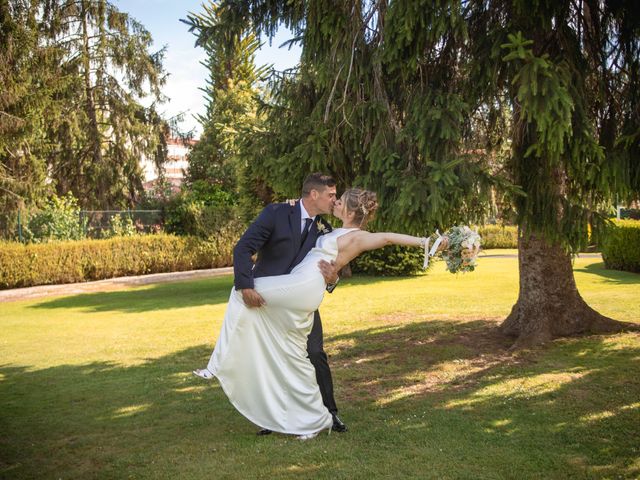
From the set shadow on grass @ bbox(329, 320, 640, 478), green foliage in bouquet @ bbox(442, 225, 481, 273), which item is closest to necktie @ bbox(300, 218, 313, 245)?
green foliage in bouquet @ bbox(442, 225, 481, 273)

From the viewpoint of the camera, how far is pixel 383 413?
5988 mm

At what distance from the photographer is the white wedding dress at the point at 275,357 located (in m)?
5.14

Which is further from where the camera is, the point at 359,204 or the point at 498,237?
the point at 498,237

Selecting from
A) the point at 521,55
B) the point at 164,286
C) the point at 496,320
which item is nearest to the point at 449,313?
the point at 496,320

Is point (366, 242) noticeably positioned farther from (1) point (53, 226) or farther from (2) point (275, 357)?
(1) point (53, 226)

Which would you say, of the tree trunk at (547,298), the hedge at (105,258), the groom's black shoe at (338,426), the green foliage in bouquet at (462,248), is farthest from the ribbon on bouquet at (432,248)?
the hedge at (105,258)

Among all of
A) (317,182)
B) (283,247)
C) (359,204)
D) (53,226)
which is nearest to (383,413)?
(283,247)

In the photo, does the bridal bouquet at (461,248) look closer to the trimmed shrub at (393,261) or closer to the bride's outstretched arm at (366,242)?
the bride's outstretched arm at (366,242)

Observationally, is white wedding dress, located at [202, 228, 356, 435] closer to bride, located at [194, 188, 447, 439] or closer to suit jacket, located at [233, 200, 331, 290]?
bride, located at [194, 188, 447, 439]

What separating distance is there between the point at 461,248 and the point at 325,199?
128 cm

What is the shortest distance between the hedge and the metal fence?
974 millimetres

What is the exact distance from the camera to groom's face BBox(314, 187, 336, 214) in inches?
211

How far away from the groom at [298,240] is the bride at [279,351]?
19cm

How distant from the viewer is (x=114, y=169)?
28.4 meters
